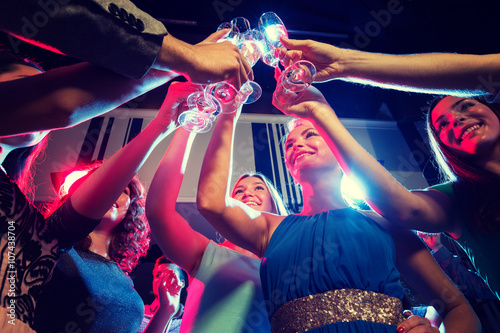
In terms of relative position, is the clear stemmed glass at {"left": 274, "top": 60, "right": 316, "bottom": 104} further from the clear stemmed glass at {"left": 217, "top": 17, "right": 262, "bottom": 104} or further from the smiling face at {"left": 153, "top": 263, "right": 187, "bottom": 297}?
the smiling face at {"left": 153, "top": 263, "right": 187, "bottom": 297}

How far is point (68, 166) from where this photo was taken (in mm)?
3770

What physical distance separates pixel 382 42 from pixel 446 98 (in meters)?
2.75

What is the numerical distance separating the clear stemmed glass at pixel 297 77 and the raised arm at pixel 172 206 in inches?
20.1

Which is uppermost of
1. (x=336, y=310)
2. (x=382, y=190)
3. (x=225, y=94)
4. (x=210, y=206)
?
(x=225, y=94)

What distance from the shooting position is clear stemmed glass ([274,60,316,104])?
4.10 ft

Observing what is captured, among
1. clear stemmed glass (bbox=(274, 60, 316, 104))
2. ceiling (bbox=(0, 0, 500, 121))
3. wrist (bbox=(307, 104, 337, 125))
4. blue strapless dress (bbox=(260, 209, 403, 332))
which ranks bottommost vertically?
blue strapless dress (bbox=(260, 209, 403, 332))

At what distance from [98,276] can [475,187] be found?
2.12m

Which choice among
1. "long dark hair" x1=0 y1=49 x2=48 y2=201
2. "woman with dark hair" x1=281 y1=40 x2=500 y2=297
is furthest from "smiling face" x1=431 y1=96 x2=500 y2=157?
"long dark hair" x1=0 y1=49 x2=48 y2=201

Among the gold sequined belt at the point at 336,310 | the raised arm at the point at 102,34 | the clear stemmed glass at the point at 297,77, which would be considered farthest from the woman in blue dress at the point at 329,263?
the raised arm at the point at 102,34

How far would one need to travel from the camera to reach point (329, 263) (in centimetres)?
120

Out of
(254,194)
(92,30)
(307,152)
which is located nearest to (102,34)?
(92,30)

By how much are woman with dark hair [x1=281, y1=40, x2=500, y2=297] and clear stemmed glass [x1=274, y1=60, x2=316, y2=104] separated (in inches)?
3.6

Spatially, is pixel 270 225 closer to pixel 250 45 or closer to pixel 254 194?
pixel 254 194

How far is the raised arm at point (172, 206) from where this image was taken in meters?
1.51
